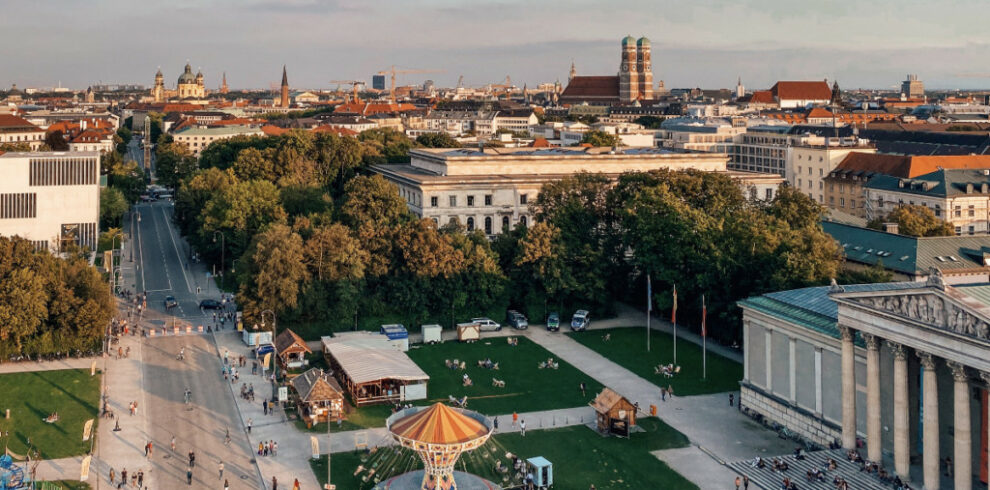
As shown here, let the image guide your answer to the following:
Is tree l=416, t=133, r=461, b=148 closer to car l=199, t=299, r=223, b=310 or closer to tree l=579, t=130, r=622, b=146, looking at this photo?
tree l=579, t=130, r=622, b=146

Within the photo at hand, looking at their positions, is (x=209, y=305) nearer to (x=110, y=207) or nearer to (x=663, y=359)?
(x=663, y=359)

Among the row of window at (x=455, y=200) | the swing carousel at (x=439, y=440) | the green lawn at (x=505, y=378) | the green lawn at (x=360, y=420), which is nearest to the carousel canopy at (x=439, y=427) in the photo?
the swing carousel at (x=439, y=440)

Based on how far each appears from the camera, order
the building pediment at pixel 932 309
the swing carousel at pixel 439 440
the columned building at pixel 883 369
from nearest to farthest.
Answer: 1. the building pediment at pixel 932 309
2. the columned building at pixel 883 369
3. the swing carousel at pixel 439 440

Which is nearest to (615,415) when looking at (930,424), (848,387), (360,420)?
(848,387)

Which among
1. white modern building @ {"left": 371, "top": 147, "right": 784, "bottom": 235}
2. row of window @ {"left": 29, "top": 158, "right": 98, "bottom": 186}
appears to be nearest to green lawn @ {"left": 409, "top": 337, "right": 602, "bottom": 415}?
white modern building @ {"left": 371, "top": 147, "right": 784, "bottom": 235}

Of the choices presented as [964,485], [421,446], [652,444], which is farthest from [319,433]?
[964,485]

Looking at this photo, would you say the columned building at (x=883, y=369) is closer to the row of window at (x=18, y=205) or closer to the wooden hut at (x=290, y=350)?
the wooden hut at (x=290, y=350)
